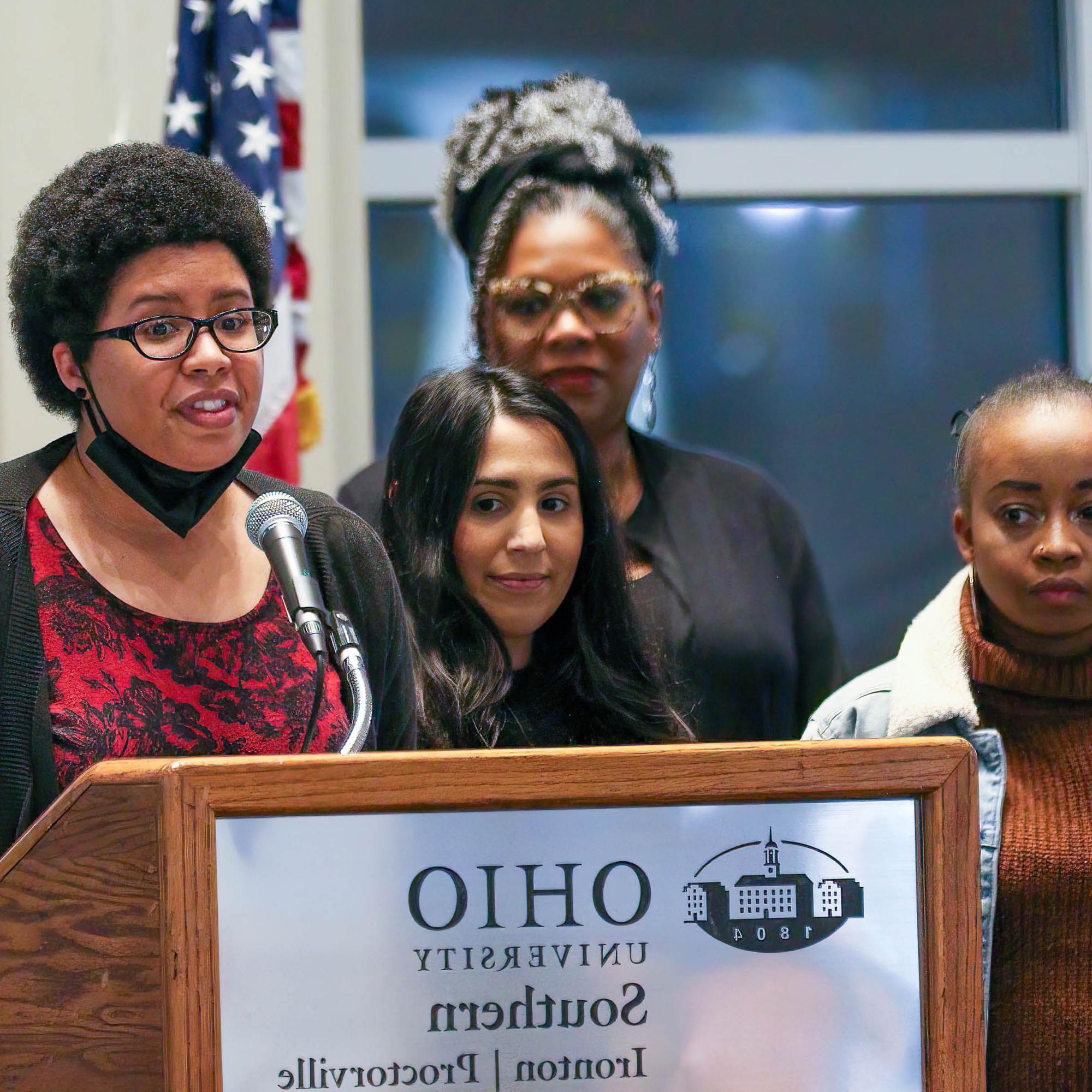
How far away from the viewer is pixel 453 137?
7.48 feet

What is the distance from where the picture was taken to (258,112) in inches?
113

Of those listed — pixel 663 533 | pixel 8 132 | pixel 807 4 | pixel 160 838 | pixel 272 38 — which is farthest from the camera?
pixel 807 4

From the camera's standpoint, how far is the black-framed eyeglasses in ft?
4.84

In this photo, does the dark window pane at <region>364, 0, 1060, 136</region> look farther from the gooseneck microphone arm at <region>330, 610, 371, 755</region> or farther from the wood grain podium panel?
the wood grain podium panel

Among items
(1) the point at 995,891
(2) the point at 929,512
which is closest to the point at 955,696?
(1) the point at 995,891

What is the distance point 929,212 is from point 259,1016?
357 centimetres

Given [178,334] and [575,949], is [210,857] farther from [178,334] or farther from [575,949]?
[178,334]

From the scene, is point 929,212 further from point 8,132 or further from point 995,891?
point 995,891

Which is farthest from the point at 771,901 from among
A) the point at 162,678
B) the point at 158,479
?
the point at 158,479

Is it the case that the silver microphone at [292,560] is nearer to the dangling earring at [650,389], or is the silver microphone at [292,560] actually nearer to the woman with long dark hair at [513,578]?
the woman with long dark hair at [513,578]

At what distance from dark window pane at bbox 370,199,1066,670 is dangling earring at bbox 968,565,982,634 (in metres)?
2.02

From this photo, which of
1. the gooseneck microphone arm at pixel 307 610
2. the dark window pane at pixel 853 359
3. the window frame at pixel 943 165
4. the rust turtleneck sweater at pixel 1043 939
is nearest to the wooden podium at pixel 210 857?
the gooseneck microphone arm at pixel 307 610

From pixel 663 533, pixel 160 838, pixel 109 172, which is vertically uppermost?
pixel 109 172

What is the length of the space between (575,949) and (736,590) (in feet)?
3.99
